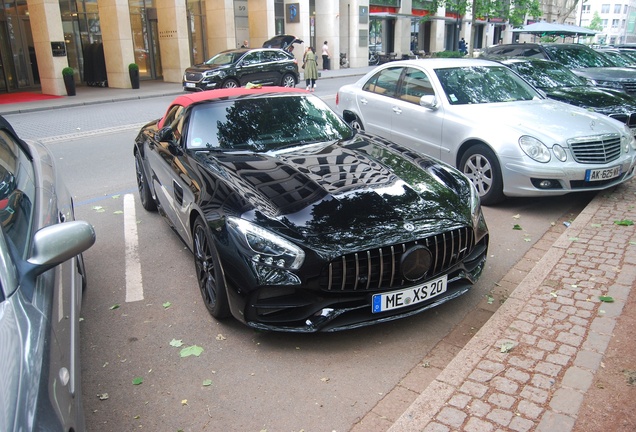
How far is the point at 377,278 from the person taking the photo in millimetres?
3508

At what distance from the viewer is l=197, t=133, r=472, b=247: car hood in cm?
358

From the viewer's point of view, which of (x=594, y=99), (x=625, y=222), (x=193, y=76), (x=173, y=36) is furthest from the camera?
(x=173, y=36)

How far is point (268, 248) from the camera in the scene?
11.3 ft

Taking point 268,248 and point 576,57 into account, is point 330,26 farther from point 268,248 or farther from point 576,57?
point 268,248

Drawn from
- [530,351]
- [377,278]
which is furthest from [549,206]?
[377,278]

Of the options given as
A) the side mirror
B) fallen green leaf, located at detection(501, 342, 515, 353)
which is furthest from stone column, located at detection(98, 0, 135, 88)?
fallen green leaf, located at detection(501, 342, 515, 353)

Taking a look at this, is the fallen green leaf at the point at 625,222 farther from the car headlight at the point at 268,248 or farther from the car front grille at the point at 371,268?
the car headlight at the point at 268,248

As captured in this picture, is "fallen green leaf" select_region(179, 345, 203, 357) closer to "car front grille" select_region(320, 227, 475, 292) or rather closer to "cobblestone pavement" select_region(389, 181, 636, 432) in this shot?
"car front grille" select_region(320, 227, 475, 292)

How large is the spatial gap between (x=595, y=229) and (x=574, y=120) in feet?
5.25

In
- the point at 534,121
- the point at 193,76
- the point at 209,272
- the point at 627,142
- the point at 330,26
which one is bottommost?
the point at 209,272

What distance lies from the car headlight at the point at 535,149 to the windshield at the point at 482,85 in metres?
1.17

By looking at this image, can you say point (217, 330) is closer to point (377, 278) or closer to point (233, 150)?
point (377, 278)

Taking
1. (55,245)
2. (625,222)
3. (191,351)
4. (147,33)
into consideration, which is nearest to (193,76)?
(147,33)

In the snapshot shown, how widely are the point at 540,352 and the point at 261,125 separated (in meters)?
3.07
